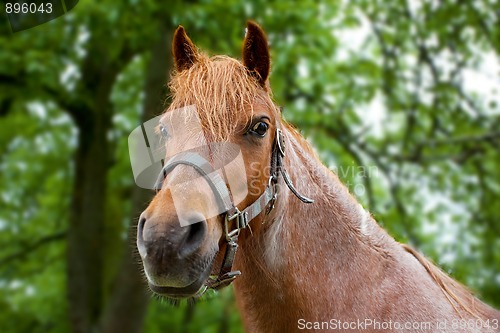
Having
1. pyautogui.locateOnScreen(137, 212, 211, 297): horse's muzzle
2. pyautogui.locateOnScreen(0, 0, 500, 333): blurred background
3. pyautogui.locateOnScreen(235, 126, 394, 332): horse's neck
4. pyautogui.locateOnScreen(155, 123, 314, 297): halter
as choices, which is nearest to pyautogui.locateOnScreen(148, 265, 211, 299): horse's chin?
pyautogui.locateOnScreen(137, 212, 211, 297): horse's muzzle

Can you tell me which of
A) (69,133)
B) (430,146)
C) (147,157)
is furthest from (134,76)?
(147,157)

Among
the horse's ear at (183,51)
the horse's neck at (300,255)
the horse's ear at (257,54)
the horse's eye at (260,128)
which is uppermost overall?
the horse's ear at (183,51)

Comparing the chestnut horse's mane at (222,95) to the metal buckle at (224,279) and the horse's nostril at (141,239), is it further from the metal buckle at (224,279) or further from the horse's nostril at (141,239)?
the metal buckle at (224,279)

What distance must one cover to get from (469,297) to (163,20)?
6.72m

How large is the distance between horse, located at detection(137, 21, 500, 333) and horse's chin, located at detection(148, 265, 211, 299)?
0.02m

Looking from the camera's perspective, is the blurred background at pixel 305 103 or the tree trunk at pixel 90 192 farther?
the tree trunk at pixel 90 192

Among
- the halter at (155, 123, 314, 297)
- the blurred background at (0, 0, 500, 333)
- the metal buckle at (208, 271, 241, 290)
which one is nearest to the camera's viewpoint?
the halter at (155, 123, 314, 297)

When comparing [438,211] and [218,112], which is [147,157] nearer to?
[218,112]

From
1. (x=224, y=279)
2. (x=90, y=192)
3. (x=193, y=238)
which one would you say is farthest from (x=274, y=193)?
(x=90, y=192)

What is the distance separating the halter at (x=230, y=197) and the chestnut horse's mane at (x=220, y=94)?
19cm

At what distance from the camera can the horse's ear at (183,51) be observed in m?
3.59

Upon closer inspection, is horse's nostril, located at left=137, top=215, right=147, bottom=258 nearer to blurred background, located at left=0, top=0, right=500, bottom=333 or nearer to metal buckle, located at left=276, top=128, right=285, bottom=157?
metal buckle, located at left=276, top=128, right=285, bottom=157

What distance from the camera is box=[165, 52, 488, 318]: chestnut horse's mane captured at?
10.1 feet

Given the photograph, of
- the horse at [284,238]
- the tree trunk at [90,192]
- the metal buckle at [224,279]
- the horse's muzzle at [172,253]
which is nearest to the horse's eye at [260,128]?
the horse at [284,238]
